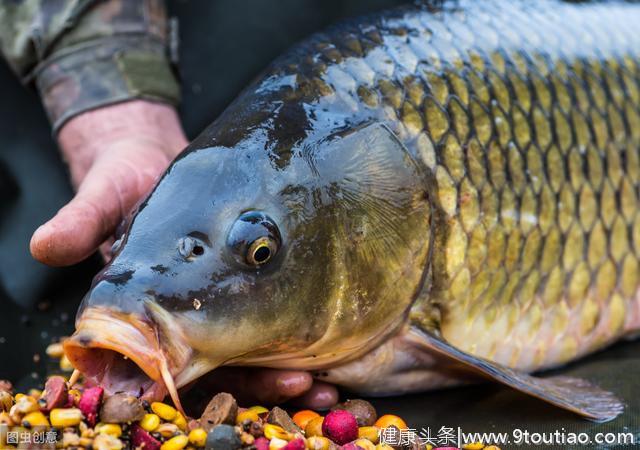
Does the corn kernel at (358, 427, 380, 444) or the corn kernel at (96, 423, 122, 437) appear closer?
the corn kernel at (96, 423, 122, 437)

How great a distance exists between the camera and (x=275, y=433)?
150 centimetres

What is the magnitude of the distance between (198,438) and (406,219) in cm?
64

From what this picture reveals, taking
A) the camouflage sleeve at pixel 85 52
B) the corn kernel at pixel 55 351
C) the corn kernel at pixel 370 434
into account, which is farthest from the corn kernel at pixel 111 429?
the camouflage sleeve at pixel 85 52

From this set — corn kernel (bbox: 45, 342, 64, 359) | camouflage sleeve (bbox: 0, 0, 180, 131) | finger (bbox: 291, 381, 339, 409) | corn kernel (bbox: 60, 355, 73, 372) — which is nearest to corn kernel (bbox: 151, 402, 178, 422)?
finger (bbox: 291, 381, 339, 409)

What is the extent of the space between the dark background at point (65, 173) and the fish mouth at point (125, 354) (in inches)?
25.2

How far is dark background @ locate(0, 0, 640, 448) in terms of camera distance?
2.21 meters

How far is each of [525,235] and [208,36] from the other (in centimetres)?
148

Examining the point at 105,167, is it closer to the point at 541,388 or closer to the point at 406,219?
the point at 406,219

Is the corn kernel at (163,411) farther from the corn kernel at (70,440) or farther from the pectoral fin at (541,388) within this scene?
the pectoral fin at (541,388)

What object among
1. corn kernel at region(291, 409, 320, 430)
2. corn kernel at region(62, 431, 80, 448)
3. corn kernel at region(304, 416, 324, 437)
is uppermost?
corn kernel at region(62, 431, 80, 448)

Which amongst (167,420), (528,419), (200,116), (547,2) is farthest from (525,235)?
(200,116)

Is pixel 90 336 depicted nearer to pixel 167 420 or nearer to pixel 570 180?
pixel 167 420

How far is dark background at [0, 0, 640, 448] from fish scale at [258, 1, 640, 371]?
0.56 ft

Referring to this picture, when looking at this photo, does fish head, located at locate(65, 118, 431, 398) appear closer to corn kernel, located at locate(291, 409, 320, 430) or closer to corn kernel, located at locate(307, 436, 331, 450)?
corn kernel, located at locate(291, 409, 320, 430)
